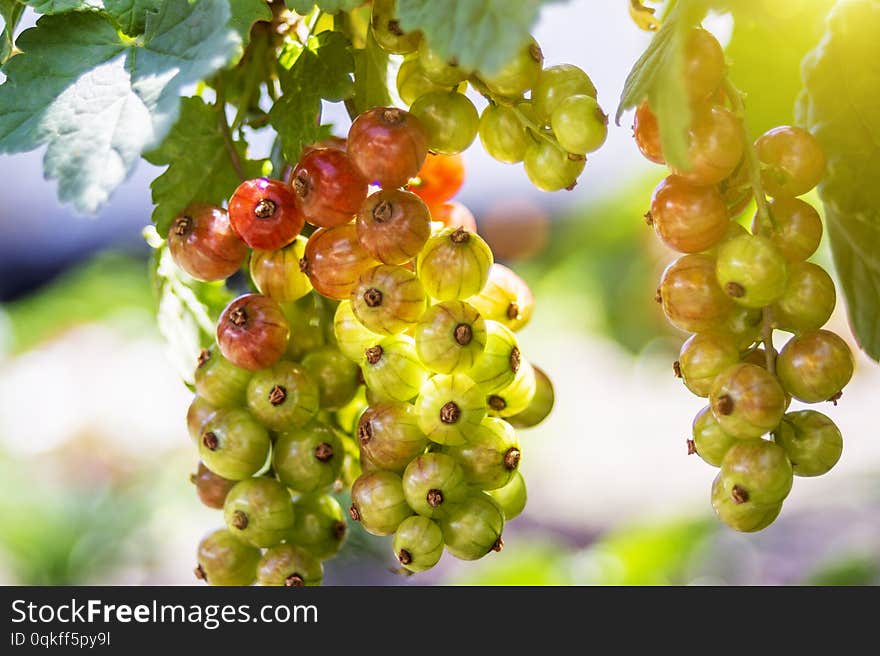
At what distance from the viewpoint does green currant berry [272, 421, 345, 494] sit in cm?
40

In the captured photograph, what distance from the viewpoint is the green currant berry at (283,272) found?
0.38 meters

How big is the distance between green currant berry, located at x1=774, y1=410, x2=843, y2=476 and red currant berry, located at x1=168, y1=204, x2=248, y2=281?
0.24 meters

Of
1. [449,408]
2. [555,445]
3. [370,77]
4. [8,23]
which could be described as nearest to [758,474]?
[449,408]

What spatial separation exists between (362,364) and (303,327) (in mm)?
52

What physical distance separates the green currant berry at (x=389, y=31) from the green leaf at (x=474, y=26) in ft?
0.17

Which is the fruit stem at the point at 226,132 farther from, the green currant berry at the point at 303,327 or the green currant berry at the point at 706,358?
the green currant berry at the point at 706,358

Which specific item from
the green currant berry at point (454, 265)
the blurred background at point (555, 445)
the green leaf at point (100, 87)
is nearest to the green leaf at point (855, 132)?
the green currant berry at point (454, 265)

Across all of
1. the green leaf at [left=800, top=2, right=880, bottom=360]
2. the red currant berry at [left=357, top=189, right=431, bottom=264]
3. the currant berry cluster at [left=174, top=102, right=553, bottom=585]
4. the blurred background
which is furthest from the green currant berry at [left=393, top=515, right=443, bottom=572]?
the blurred background

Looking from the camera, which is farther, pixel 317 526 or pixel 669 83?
pixel 317 526

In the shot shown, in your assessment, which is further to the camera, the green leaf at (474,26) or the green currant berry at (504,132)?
the green currant berry at (504,132)

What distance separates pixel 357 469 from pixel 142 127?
0.21m

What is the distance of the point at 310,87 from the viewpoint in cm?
38

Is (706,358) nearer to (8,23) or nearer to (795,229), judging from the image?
(795,229)
